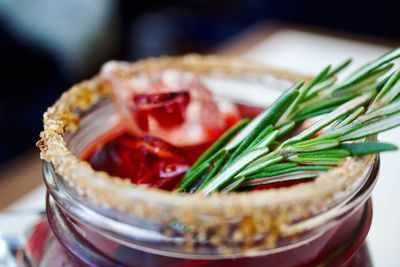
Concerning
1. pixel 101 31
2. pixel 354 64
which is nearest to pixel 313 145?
pixel 354 64

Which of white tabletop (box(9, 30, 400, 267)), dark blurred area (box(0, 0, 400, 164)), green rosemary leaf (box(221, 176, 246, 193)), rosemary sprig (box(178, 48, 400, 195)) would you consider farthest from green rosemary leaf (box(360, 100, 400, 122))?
dark blurred area (box(0, 0, 400, 164))

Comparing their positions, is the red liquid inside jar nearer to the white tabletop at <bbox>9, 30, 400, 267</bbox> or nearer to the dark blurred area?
the white tabletop at <bbox>9, 30, 400, 267</bbox>

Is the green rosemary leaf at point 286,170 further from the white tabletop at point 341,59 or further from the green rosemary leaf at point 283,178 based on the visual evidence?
the white tabletop at point 341,59

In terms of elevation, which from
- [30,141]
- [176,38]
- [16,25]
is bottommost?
[30,141]

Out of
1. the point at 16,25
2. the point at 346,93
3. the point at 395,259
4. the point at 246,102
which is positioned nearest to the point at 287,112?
the point at 346,93

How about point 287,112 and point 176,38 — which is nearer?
point 287,112

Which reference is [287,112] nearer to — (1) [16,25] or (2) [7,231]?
(2) [7,231]

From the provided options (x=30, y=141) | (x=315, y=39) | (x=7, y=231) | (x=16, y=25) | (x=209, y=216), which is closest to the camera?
(x=209, y=216)

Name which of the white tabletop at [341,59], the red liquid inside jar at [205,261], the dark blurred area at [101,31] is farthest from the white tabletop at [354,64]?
the dark blurred area at [101,31]
